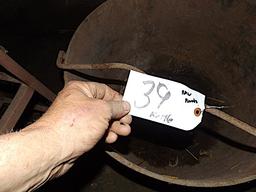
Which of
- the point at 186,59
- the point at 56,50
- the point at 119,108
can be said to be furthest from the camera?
the point at 56,50

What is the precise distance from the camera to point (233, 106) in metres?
1.51

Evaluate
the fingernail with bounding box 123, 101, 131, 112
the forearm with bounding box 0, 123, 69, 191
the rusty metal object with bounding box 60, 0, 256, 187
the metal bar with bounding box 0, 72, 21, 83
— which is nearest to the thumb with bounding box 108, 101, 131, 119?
the fingernail with bounding box 123, 101, 131, 112

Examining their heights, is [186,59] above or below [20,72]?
above

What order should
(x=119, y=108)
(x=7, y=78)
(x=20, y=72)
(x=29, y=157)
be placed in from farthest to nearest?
(x=7, y=78), (x=20, y=72), (x=119, y=108), (x=29, y=157)

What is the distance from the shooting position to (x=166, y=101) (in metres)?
0.81

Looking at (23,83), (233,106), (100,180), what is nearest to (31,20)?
(23,83)

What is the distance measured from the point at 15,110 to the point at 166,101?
0.62 m

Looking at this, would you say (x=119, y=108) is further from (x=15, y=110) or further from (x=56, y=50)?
(x=56, y=50)

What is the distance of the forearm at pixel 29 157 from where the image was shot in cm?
62

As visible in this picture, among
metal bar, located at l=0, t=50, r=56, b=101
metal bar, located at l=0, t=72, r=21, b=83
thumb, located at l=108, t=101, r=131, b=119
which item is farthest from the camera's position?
metal bar, located at l=0, t=72, r=21, b=83

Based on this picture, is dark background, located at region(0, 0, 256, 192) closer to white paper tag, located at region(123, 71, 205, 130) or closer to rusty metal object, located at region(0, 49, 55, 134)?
rusty metal object, located at region(0, 49, 55, 134)

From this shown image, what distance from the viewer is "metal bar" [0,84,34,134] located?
1152mm

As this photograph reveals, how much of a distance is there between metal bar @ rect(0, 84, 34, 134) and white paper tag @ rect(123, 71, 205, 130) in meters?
0.54

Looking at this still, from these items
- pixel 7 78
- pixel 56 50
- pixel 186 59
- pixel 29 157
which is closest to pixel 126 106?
pixel 29 157
